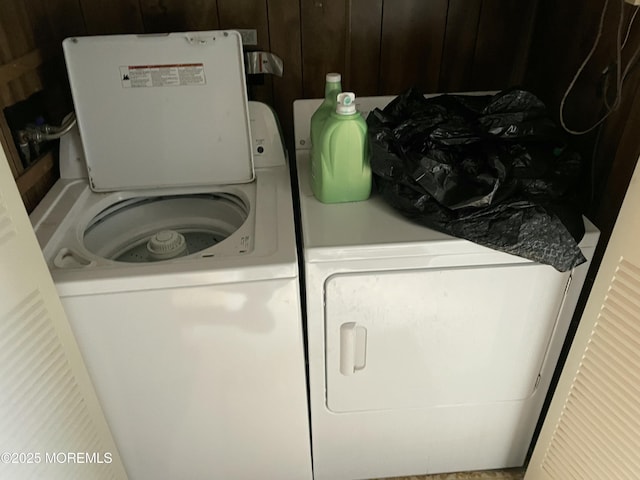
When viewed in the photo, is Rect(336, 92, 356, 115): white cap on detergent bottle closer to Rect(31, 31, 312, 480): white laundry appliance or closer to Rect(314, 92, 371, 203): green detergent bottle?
Rect(314, 92, 371, 203): green detergent bottle

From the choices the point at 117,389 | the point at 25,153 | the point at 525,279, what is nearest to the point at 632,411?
the point at 525,279

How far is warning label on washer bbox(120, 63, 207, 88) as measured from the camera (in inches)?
59.9

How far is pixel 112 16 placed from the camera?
171 centimetres

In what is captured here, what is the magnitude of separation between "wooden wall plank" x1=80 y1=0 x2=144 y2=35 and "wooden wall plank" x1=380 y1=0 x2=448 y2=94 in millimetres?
889

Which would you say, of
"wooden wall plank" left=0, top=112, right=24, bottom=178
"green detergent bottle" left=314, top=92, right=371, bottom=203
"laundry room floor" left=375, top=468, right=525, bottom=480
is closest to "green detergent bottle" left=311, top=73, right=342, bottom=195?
"green detergent bottle" left=314, top=92, right=371, bottom=203

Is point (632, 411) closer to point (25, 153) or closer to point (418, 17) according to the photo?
point (418, 17)

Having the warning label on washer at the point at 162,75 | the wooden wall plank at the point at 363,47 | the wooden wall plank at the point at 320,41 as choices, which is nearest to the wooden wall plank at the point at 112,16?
the warning label on washer at the point at 162,75

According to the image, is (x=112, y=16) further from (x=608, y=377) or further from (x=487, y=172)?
(x=608, y=377)

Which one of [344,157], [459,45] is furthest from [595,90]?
[344,157]

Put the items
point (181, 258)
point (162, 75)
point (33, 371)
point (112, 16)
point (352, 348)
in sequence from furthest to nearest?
1. point (112, 16)
2. point (162, 75)
3. point (352, 348)
4. point (181, 258)
5. point (33, 371)

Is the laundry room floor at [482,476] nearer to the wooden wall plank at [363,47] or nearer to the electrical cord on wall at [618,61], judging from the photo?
the electrical cord on wall at [618,61]

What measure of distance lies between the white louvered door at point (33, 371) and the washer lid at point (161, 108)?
0.57 m

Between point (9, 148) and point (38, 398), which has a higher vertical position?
point (9, 148)

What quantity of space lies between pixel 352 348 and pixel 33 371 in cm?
80
